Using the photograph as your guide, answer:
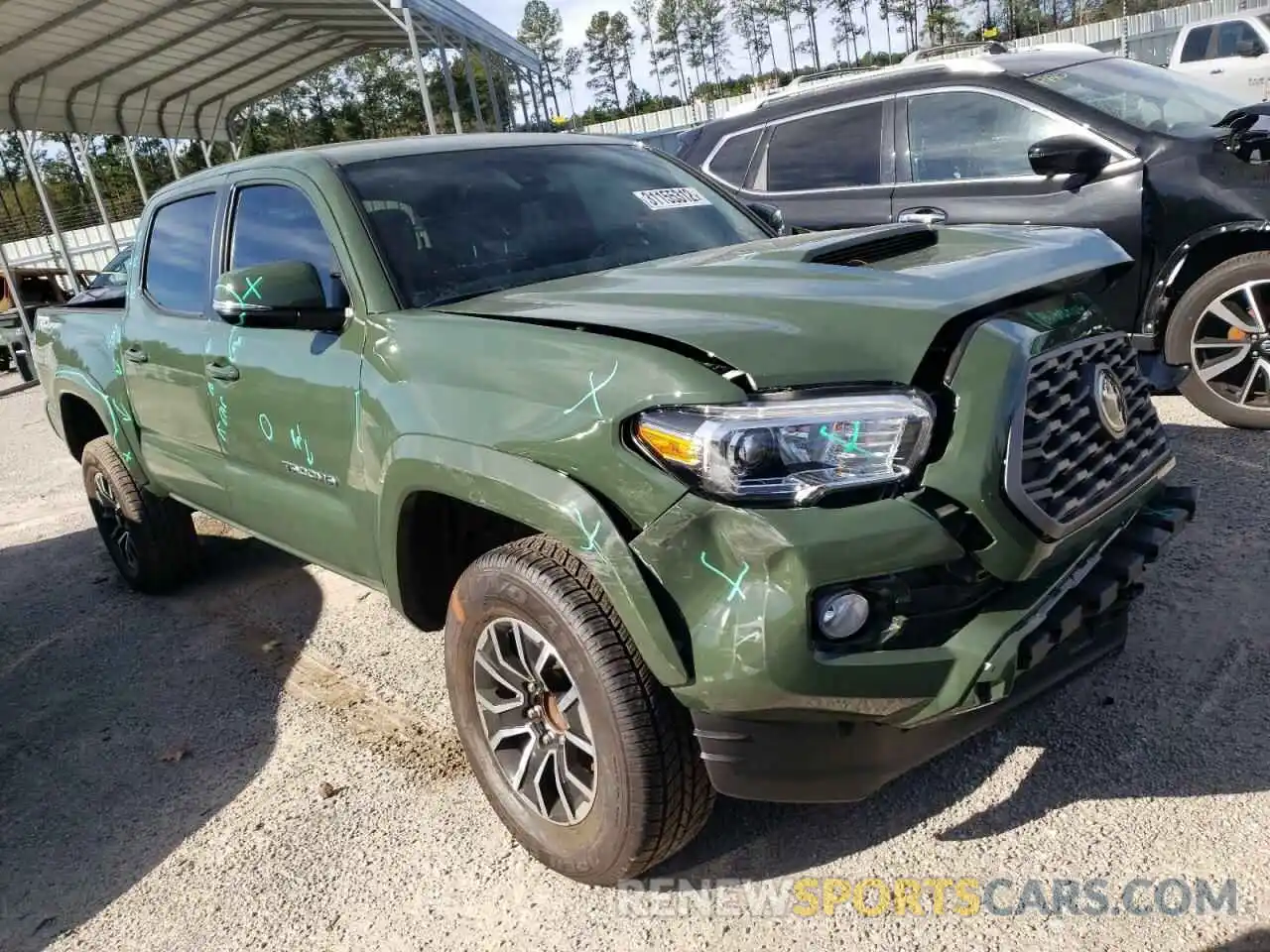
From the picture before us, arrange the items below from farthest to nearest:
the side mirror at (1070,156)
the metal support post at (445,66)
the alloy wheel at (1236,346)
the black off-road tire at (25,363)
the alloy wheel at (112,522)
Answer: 1. the metal support post at (445,66)
2. the black off-road tire at (25,363)
3. the alloy wheel at (112,522)
4. the side mirror at (1070,156)
5. the alloy wheel at (1236,346)

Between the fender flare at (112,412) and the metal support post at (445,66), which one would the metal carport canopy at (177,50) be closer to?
the metal support post at (445,66)

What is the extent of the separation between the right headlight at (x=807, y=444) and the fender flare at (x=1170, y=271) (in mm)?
3499

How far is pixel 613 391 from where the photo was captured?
84.1 inches

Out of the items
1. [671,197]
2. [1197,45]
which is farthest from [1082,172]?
[1197,45]

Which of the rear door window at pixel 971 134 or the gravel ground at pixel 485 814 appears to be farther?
the rear door window at pixel 971 134

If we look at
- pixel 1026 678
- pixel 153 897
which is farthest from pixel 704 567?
pixel 153 897

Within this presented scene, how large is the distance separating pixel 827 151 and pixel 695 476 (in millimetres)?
4491

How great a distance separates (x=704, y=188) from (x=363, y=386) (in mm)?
1674

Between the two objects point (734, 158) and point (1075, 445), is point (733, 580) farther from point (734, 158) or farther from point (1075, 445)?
point (734, 158)

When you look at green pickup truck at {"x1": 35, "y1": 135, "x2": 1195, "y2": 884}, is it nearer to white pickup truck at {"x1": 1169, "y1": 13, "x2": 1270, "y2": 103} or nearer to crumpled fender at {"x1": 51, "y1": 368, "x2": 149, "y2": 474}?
crumpled fender at {"x1": 51, "y1": 368, "x2": 149, "y2": 474}

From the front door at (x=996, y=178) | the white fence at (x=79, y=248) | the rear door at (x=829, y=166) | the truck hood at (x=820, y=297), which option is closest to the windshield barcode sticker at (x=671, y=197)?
the truck hood at (x=820, y=297)

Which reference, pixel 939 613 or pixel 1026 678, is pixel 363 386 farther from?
pixel 1026 678

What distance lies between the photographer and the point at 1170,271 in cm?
480

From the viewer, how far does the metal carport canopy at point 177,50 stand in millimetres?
13273
